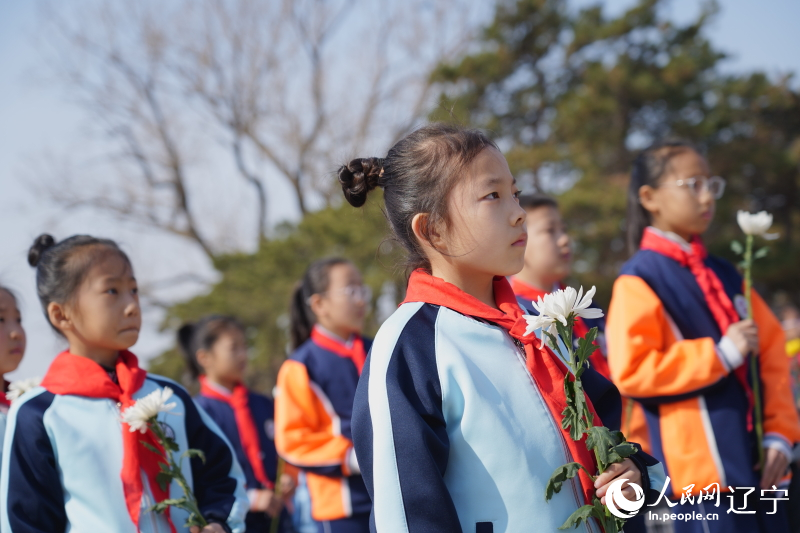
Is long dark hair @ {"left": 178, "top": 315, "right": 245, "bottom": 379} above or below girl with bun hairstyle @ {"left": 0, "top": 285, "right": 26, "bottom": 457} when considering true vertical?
above

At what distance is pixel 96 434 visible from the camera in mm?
2609

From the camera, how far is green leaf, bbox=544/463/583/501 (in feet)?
5.58

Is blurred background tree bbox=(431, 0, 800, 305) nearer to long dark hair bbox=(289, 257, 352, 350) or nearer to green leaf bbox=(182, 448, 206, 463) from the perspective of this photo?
long dark hair bbox=(289, 257, 352, 350)

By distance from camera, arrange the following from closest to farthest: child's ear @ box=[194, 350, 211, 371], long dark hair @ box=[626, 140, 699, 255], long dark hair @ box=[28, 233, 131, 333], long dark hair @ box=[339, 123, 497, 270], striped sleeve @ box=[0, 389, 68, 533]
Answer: long dark hair @ box=[339, 123, 497, 270]
striped sleeve @ box=[0, 389, 68, 533]
long dark hair @ box=[28, 233, 131, 333]
long dark hair @ box=[626, 140, 699, 255]
child's ear @ box=[194, 350, 211, 371]

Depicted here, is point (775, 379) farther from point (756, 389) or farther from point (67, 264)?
point (67, 264)

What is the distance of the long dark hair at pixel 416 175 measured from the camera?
6.72 ft

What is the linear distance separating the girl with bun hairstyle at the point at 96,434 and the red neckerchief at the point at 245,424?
263 centimetres

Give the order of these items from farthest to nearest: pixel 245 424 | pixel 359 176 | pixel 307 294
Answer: pixel 245 424 → pixel 307 294 → pixel 359 176

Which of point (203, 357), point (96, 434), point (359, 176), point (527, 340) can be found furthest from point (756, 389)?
point (203, 357)

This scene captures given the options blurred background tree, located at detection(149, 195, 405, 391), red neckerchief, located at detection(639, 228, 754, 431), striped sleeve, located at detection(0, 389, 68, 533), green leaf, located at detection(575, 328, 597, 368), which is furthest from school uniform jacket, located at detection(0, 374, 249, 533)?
blurred background tree, located at detection(149, 195, 405, 391)

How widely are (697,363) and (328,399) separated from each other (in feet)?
7.07

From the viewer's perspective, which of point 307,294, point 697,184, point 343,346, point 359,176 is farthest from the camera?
point 307,294

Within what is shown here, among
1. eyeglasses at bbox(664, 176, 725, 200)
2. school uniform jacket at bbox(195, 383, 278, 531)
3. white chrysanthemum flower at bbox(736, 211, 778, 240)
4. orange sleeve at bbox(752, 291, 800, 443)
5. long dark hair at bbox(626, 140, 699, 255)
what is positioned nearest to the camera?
orange sleeve at bbox(752, 291, 800, 443)

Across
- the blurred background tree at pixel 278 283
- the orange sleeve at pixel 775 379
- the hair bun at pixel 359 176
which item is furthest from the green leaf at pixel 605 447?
the blurred background tree at pixel 278 283
